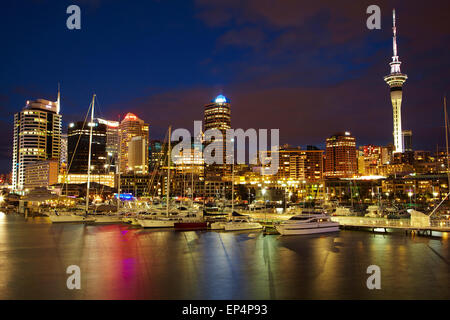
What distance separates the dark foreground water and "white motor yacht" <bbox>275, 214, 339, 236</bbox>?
2.21 m

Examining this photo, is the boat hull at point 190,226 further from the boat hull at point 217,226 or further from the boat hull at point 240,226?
the boat hull at point 240,226

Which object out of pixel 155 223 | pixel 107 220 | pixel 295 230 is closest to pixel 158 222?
pixel 155 223

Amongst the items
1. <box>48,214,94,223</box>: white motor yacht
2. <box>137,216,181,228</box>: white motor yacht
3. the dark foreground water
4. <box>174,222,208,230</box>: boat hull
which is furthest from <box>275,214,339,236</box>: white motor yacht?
<box>48,214,94,223</box>: white motor yacht

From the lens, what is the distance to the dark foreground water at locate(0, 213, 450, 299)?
75.7ft

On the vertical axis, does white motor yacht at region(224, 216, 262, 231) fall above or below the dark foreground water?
→ above

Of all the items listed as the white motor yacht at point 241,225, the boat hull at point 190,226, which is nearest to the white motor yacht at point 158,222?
the boat hull at point 190,226

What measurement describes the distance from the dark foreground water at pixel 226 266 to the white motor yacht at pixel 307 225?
2208 mm

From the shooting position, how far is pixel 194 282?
83.6ft

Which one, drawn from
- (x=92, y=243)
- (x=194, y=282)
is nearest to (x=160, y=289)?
(x=194, y=282)

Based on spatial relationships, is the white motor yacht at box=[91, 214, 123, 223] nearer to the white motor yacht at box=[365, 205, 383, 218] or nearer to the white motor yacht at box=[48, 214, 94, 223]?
the white motor yacht at box=[48, 214, 94, 223]

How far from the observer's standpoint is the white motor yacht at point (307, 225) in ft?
166

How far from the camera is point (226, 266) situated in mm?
30703

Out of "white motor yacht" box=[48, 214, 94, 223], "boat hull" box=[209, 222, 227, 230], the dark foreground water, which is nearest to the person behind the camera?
the dark foreground water
